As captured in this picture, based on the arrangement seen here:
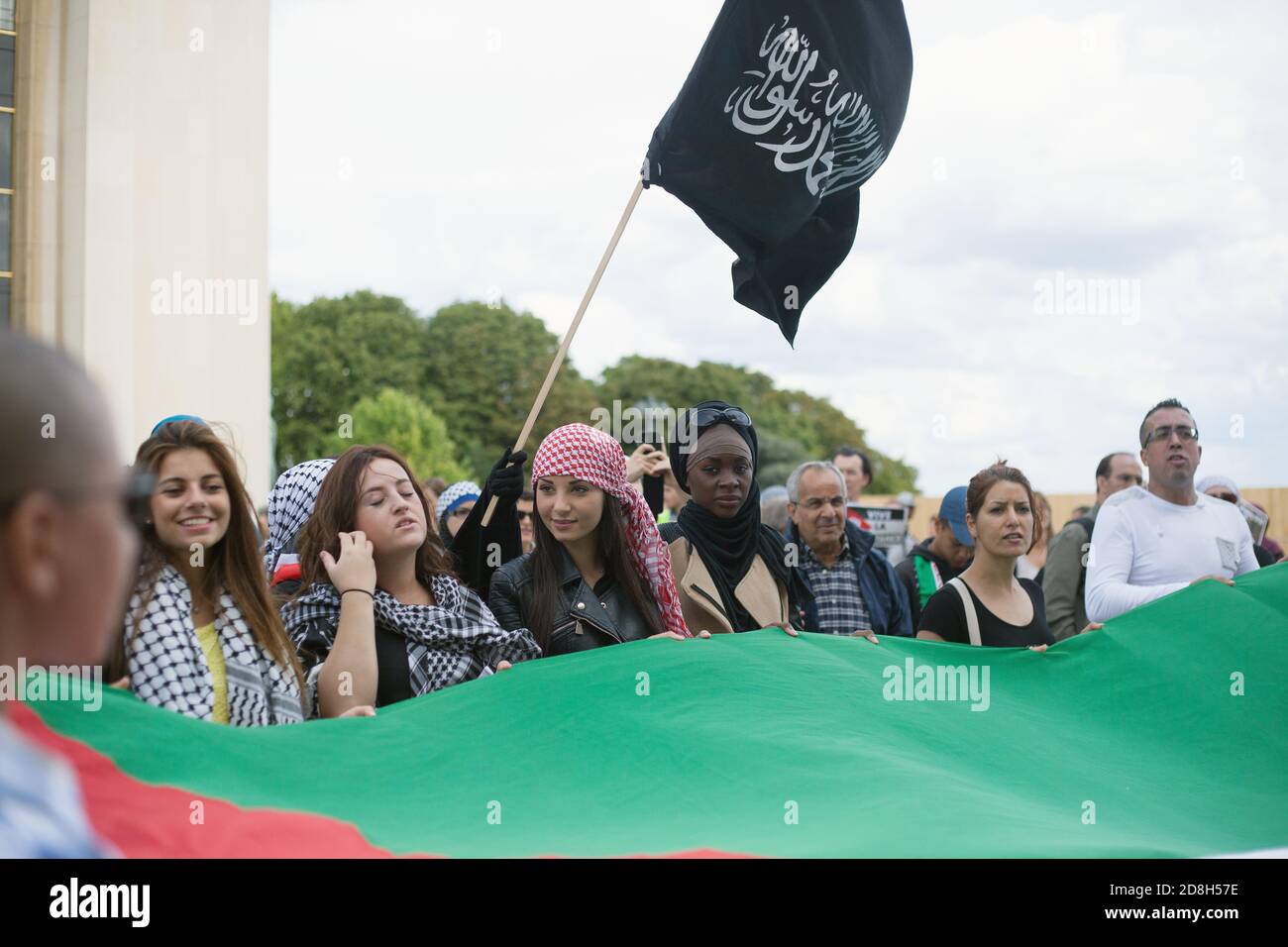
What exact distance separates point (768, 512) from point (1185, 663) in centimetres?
373

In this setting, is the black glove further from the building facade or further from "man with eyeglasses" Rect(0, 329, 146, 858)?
the building facade

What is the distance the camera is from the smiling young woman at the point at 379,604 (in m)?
3.86

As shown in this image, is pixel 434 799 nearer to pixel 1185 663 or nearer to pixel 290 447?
pixel 1185 663

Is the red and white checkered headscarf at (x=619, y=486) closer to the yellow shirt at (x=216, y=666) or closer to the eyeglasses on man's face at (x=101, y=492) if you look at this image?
the yellow shirt at (x=216, y=666)

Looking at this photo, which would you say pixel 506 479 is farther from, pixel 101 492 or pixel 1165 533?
pixel 101 492

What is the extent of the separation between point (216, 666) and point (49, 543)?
2.47 m

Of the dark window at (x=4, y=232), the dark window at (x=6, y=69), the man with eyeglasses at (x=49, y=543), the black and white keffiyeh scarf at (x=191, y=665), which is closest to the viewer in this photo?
the man with eyeglasses at (x=49, y=543)

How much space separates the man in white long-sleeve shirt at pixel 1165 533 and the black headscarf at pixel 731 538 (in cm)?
136

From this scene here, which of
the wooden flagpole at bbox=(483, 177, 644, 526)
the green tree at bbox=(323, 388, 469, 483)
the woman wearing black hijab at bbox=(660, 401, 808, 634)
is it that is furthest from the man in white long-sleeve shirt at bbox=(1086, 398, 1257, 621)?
the green tree at bbox=(323, 388, 469, 483)

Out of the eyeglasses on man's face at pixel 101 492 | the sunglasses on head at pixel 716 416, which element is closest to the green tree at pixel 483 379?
the sunglasses on head at pixel 716 416

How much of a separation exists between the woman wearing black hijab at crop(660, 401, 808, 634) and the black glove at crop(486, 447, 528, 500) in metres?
0.65

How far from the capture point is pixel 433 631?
4105 millimetres

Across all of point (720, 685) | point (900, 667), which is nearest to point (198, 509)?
point (720, 685)

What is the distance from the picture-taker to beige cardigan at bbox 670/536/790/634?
498 centimetres
